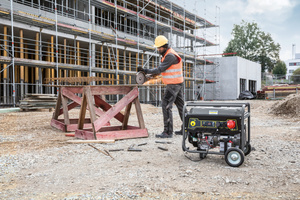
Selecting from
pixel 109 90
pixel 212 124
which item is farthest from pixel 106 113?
pixel 212 124

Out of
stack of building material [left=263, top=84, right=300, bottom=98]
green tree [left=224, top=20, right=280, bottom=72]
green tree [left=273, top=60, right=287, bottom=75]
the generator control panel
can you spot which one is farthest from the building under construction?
green tree [left=273, top=60, right=287, bottom=75]

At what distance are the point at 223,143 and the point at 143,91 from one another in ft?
61.3

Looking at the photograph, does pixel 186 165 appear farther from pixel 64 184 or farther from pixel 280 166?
pixel 64 184

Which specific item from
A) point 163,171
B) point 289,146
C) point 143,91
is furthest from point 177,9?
point 163,171

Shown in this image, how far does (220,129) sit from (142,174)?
1244mm

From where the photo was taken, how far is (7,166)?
360cm

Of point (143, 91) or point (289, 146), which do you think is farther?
point (143, 91)

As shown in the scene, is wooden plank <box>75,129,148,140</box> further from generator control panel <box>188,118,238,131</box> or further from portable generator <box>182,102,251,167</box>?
generator control panel <box>188,118,238,131</box>

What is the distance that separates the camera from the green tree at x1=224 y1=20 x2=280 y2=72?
56094 mm

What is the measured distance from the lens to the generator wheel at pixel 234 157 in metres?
3.48

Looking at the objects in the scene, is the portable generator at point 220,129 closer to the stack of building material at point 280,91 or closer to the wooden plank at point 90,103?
the wooden plank at point 90,103

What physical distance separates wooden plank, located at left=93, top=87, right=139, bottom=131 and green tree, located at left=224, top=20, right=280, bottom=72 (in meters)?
54.4

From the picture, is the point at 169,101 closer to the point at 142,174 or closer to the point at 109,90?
the point at 109,90

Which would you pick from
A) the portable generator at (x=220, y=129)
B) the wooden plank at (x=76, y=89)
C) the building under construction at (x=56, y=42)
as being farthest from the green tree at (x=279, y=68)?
the portable generator at (x=220, y=129)
